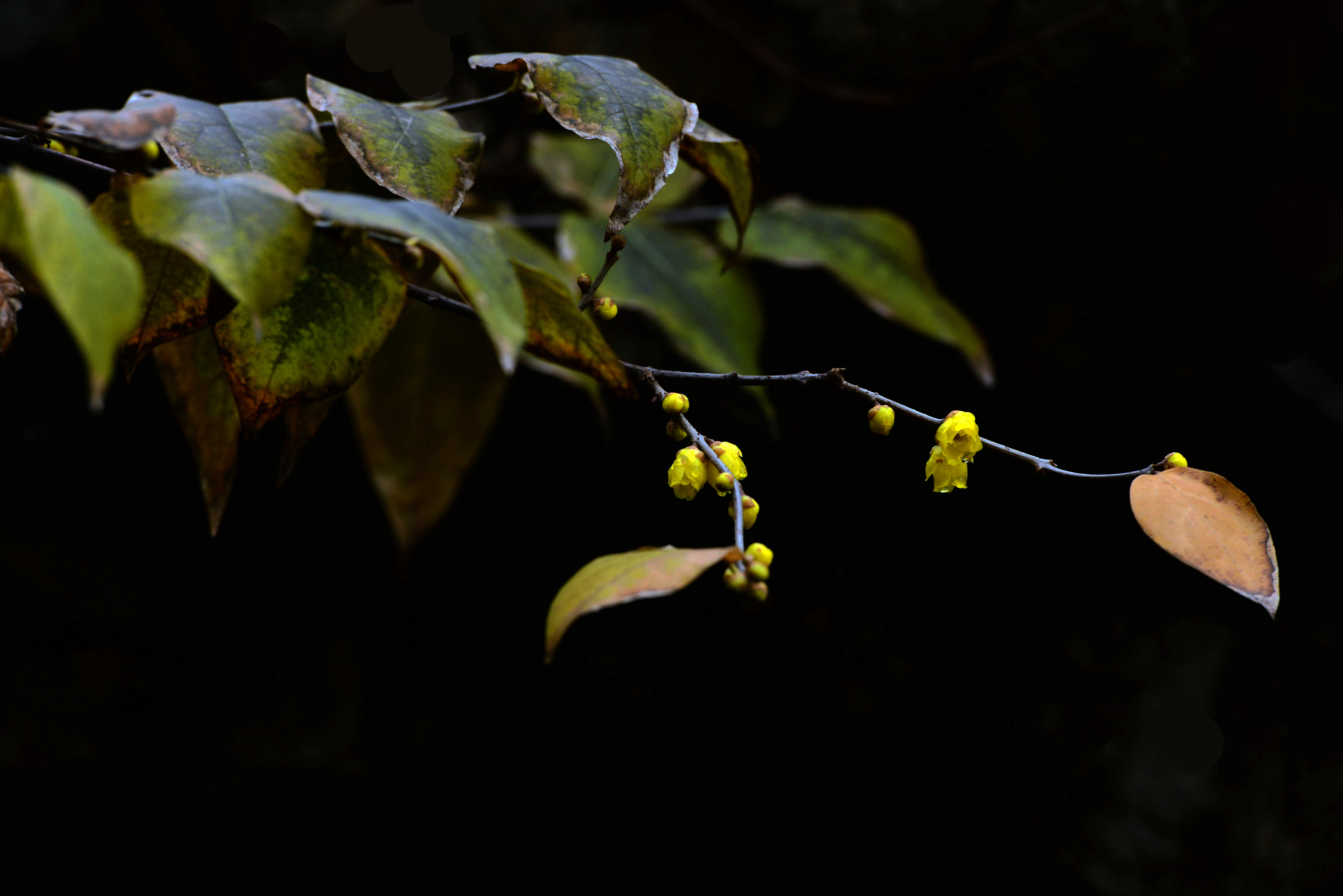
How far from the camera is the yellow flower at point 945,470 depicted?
1.23ft

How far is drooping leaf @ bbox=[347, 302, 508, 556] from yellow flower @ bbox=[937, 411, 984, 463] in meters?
0.48

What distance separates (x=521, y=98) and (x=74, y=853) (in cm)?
104

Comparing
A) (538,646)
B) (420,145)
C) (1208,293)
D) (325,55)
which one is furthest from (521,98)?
(1208,293)

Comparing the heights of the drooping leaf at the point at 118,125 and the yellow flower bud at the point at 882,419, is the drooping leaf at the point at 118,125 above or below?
above

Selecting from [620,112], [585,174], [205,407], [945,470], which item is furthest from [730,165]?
[585,174]

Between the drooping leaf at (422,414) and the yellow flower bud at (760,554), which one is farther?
the drooping leaf at (422,414)

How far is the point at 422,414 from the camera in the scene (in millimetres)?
741

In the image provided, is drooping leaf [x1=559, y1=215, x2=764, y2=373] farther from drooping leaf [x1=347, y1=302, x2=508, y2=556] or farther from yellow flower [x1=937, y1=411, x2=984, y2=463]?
yellow flower [x1=937, y1=411, x2=984, y2=463]

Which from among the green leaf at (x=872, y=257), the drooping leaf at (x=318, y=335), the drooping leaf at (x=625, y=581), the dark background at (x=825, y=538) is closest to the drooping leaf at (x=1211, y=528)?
the drooping leaf at (x=625, y=581)

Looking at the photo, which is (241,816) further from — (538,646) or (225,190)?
(225,190)

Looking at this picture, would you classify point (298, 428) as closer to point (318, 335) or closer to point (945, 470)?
point (318, 335)

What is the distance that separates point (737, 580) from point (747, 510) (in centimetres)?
6

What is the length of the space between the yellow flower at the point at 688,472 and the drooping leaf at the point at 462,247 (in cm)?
10

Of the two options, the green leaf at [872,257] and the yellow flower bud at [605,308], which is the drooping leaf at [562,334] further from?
the green leaf at [872,257]
